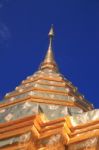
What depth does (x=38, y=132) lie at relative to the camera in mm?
16531

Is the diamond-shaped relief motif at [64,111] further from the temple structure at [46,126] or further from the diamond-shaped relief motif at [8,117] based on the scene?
the diamond-shaped relief motif at [8,117]

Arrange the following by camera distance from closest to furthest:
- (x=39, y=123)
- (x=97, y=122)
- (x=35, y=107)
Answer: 1. (x=97, y=122)
2. (x=39, y=123)
3. (x=35, y=107)

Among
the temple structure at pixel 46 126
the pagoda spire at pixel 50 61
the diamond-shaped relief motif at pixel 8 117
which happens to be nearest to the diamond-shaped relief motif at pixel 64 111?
the temple structure at pixel 46 126

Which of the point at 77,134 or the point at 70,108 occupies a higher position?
the point at 70,108

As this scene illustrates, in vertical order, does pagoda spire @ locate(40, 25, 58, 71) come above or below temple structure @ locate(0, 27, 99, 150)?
above

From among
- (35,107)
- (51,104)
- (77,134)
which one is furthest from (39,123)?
(51,104)

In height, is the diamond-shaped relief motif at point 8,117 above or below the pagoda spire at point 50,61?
below

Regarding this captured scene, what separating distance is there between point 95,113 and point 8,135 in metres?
2.88

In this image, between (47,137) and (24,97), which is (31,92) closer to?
(24,97)

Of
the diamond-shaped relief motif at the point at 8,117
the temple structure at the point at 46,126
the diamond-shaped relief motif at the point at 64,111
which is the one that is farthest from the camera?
the diamond-shaped relief motif at the point at 64,111

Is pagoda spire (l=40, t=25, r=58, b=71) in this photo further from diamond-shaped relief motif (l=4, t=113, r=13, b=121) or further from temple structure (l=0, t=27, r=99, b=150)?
diamond-shaped relief motif (l=4, t=113, r=13, b=121)

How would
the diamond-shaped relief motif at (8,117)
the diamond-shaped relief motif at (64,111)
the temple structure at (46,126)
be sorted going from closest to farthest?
the temple structure at (46,126) < the diamond-shaped relief motif at (8,117) < the diamond-shaped relief motif at (64,111)

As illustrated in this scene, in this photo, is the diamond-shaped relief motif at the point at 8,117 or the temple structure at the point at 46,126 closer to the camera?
the temple structure at the point at 46,126

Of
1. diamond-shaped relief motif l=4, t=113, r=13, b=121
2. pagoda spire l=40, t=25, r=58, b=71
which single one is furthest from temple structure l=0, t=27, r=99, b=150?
pagoda spire l=40, t=25, r=58, b=71
